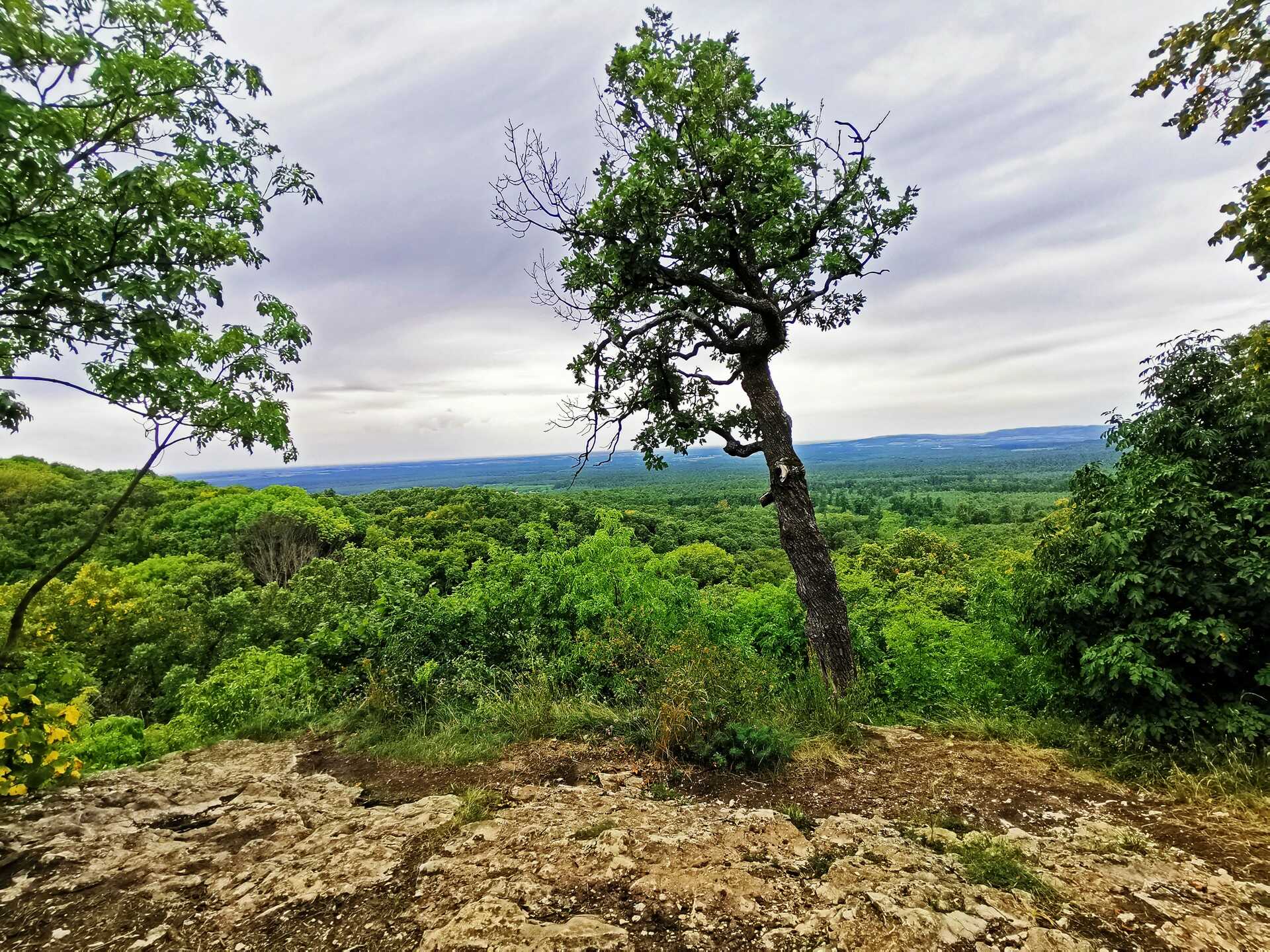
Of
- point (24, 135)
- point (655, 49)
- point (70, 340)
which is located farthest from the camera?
point (655, 49)

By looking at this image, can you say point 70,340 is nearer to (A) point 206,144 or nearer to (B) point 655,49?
(A) point 206,144

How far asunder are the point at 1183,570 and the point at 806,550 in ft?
9.90

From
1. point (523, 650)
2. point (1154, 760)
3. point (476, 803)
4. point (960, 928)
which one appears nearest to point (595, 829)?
point (476, 803)

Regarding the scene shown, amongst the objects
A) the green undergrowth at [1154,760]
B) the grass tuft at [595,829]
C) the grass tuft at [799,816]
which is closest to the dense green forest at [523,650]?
the green undergrowth at [1154,760]

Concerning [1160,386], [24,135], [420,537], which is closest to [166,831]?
[24,135]

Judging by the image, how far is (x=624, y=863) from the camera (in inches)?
106

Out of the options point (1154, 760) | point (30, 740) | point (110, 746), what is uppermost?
point (30, 740)

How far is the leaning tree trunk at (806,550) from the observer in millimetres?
5695

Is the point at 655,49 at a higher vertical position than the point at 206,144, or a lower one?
higher

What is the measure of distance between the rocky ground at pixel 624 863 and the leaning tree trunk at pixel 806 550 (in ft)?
5.63

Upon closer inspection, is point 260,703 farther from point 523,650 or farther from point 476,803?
point 476,803

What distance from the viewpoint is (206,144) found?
368 cm

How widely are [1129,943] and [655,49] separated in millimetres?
7536

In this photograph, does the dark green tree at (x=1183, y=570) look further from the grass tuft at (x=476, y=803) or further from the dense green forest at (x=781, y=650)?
the grass tuft at (x=476, y=803)
